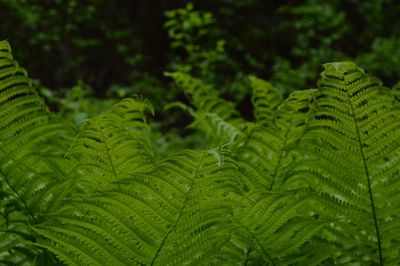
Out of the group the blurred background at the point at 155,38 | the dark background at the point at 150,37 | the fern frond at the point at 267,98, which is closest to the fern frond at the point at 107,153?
→ the fern frond at the point at 267,98

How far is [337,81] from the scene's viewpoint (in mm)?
924

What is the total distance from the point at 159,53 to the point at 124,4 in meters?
0.85

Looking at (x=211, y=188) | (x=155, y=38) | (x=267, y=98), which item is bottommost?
(x=155, y=38)

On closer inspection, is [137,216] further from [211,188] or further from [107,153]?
[107,153]

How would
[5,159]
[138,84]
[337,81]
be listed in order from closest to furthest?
[337,81]
[5,159]
[138,84]

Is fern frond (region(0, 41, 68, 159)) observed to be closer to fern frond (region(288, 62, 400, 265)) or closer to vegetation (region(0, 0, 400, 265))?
vegetation (region(0, 0, 400, 265))

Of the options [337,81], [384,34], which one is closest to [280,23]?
[384,34]

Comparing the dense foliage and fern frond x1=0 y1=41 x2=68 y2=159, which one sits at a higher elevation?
fern frond x1=0 y1=41 x2=68 y2=159

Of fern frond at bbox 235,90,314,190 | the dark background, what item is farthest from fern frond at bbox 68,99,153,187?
the dark background

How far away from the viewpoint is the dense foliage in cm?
77

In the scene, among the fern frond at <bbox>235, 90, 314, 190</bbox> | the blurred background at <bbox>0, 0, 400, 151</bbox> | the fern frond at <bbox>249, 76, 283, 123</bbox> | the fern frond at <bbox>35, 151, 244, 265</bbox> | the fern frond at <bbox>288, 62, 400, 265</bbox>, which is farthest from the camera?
the blurred background at <bbox>0, 0, 400, 151</bbox>

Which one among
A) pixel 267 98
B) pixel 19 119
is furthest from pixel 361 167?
pixel 267 98

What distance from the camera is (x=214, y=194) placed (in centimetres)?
81

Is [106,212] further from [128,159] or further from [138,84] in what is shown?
[138,84]
